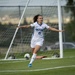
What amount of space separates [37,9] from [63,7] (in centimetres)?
291

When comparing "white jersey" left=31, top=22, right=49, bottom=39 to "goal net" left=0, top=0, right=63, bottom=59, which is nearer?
"white jersey" left=31, top=22, right=49, bottom=39

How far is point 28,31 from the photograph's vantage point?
23391 mm

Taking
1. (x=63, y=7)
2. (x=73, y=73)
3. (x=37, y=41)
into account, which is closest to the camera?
(x=73, y=73)

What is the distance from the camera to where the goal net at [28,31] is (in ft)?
67.3

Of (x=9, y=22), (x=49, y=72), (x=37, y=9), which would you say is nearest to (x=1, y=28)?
(x=9, y=22)

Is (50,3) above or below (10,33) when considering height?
above

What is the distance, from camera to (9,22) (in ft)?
81.6

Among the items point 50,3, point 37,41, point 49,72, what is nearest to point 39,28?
point 37,41

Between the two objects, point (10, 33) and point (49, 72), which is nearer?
point (49, 72)

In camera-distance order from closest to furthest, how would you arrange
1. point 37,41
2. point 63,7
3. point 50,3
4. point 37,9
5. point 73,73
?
point 73,73 → point 37,41 → point 50,3 → point 37,9 → point 63,7

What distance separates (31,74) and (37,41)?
2449 millimetres

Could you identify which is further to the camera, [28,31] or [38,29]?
[28,31]

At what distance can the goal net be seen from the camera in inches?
807

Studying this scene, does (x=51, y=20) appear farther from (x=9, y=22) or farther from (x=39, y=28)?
→ (x=39, y=28)
